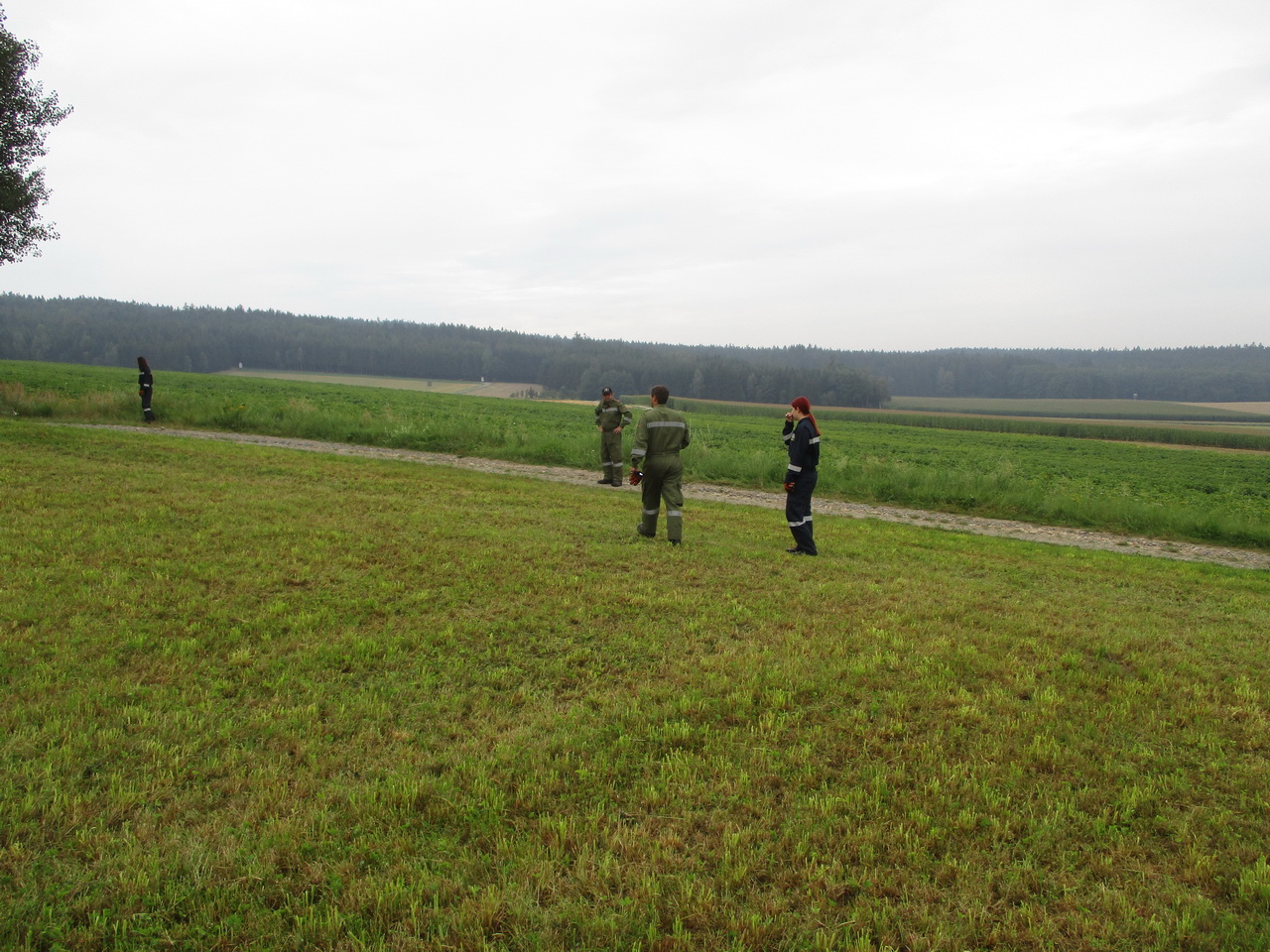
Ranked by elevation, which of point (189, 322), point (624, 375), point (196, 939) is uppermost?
point (189, 322)

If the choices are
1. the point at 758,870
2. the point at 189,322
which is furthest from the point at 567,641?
the point at 189,322

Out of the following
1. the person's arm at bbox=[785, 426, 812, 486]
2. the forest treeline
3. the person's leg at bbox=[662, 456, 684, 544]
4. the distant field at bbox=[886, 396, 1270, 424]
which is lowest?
the person's leg at bbox=[662, 456, 684, 544]

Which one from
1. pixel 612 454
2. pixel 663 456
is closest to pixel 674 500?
pixel 663 456

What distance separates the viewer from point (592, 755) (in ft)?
14.6

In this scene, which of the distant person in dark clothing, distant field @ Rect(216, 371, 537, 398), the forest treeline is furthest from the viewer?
the forest treeline

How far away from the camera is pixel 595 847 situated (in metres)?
3.58

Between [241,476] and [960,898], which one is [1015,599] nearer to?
[960,898]

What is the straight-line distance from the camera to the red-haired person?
10.1 m

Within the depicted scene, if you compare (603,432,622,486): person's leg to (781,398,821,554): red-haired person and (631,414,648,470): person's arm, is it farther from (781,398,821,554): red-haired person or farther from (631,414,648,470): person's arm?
(781,398,821,554): red-haired person

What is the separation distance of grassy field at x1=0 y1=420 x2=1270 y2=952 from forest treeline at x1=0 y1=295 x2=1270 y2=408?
89004 millimetres

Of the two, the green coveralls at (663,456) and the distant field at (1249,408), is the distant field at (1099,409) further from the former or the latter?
the green coveralls at (663,456)

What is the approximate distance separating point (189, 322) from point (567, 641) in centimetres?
14906

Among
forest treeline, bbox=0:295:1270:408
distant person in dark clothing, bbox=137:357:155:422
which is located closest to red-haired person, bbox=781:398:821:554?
distant person in dark clothing, bbox=137:357:155:422

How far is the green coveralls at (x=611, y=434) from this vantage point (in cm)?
1670
